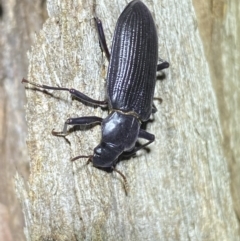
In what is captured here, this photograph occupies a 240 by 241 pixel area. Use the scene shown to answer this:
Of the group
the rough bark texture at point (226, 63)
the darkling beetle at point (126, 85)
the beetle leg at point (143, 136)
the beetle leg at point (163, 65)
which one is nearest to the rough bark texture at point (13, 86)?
the darkling beetle at point (126, 85)

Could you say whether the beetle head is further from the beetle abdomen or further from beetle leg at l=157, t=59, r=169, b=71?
beetle leg at l=157, t=59, r=169, b=71

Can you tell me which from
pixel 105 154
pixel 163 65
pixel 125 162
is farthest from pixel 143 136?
pixel 163 65

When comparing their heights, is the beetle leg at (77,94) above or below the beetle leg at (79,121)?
above

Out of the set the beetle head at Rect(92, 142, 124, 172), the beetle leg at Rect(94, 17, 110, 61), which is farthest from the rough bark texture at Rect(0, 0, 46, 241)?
the beetle head at Rect(92, 142, 124, 172)

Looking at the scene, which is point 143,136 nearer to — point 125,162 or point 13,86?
point 125,162

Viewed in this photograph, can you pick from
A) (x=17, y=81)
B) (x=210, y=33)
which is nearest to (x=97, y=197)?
(x=17, y=81)

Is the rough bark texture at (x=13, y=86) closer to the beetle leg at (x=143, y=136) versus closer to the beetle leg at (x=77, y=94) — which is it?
the beetle leg at (x=77, y=94)
